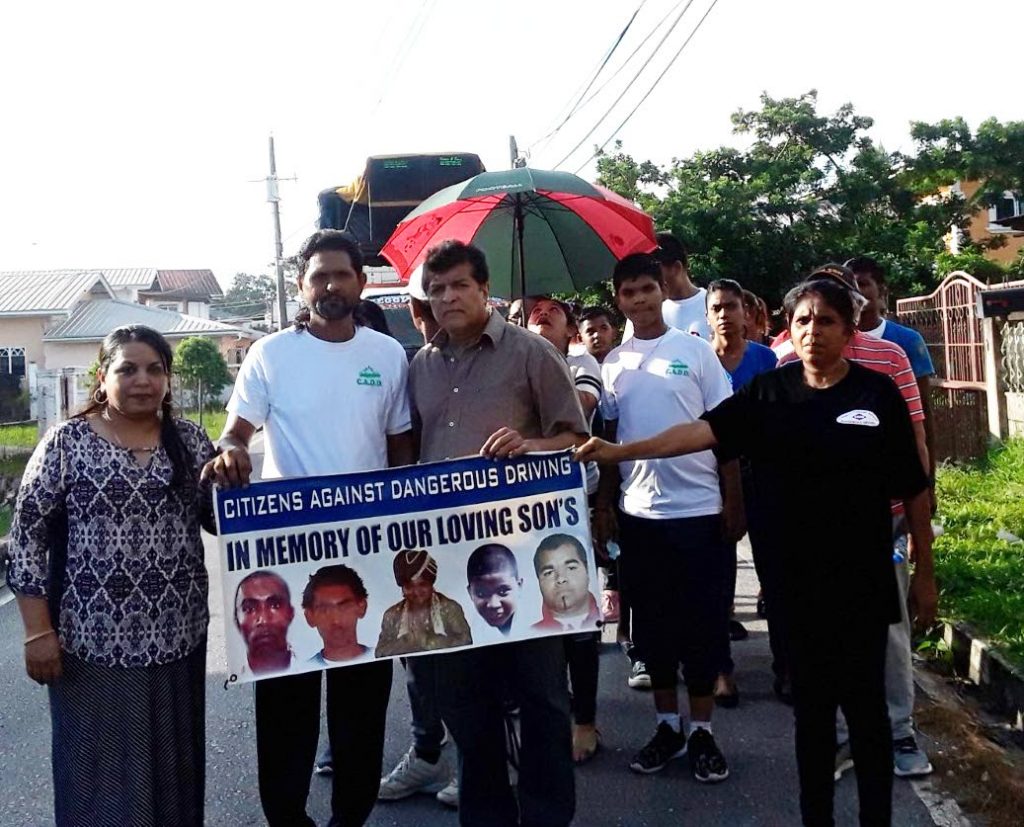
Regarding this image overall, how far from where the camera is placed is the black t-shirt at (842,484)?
10.2ft

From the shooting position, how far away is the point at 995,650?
509 cm

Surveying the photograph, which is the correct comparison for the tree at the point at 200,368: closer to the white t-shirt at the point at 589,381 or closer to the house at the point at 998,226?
the house at the point at 998,226

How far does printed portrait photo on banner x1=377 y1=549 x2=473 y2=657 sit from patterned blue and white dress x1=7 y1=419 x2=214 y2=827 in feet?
2.16

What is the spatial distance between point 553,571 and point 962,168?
20.4 metres

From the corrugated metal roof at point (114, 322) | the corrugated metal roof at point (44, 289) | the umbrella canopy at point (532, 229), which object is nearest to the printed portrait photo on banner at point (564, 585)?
the umbrella canopy at point (532, 229)

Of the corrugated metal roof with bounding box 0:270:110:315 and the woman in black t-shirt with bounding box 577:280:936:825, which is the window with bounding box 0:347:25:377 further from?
the woman in black t-shirt with bounding box 577:280:936:825

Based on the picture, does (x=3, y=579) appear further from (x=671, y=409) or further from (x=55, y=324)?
(x=55, y=324)

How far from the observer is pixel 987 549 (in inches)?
273

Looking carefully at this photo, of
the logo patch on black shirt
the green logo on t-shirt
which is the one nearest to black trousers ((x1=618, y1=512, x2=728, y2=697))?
the logo patch on black shirt

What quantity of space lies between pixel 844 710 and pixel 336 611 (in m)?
1.63

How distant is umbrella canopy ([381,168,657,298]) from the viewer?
17.0 feet

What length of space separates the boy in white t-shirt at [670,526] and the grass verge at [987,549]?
5.95 ft

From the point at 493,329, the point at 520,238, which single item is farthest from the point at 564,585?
the point at 520,238

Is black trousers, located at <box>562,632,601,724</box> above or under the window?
under
